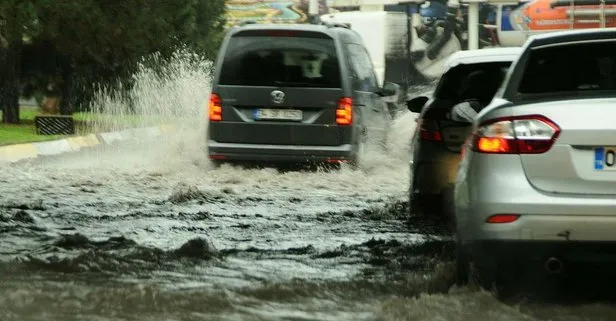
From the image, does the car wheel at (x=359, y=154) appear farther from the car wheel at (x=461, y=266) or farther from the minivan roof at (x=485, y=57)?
the car wheel at (x=461, y=266)

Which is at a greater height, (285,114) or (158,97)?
(285,114)

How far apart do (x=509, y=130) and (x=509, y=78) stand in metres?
0.65

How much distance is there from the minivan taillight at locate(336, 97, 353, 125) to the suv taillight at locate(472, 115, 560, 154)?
308 inches

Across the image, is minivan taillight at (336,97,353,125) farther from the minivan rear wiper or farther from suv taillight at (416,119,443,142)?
suv taillight at (416,119,443,142)

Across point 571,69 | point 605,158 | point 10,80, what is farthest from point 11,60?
point 605,158

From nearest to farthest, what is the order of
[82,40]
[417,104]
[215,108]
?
[417,104], [215,108], [82,40]

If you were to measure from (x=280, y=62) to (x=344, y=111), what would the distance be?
0.90 meters

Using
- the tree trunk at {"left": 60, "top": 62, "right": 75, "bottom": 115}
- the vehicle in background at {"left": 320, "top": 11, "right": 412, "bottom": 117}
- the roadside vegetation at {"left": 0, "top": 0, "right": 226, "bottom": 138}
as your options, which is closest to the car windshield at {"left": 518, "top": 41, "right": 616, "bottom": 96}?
the roadside vegetation at {"left": 0, "top": 0, "right": 226, "bottom": 138}

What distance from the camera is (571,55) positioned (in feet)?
23.7

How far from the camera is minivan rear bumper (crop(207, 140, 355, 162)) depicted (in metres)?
14.5

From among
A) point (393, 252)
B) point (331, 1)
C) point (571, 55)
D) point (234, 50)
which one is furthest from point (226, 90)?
point (331, 1)

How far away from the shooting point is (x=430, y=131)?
10688mm

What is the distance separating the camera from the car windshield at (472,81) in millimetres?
10734

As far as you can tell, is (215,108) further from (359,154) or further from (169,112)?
(169,112)
